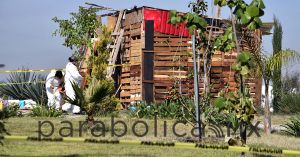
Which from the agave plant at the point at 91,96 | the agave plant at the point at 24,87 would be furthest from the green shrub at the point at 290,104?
the agave plant at the point at 91,96

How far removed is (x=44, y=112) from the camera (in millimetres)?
15812

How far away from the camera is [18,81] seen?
899 inches

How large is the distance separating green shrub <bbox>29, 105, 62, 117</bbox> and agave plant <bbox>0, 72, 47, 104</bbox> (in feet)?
16.5

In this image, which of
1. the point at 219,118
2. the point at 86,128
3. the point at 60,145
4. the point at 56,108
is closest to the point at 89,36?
the point at 56,108

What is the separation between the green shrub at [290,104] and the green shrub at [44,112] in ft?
35.4

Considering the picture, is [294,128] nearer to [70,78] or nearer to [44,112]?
[70,78]

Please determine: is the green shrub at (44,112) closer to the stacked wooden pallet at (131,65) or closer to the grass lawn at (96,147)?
the grass lawn at (96,147)

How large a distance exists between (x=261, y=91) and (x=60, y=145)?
1617 cm

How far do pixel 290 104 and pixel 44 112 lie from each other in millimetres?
11479

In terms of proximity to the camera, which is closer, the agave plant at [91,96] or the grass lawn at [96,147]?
the grass lawn at [96,147]

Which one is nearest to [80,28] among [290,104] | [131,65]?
[131,65]

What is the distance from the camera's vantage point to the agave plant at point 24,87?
21.7 meters

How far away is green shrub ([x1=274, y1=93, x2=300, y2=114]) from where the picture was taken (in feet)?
75.6

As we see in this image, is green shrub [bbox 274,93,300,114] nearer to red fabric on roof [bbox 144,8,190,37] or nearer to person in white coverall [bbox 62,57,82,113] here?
red fabric on roof [bbox 144,8,190,37]
